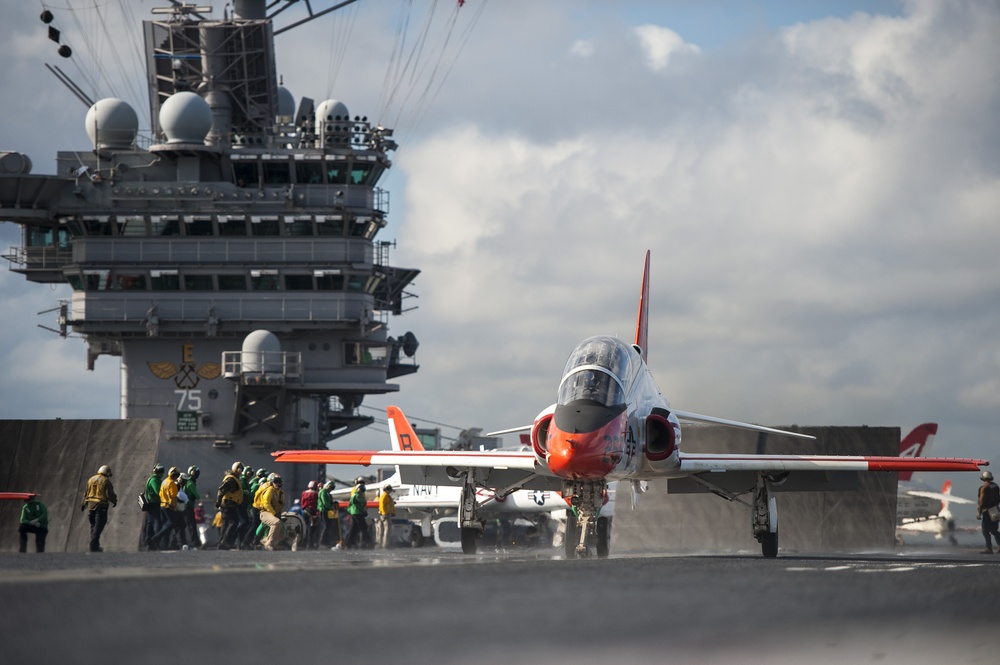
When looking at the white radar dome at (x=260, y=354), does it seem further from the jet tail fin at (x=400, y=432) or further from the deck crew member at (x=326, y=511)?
the deck crew member at (x=326, y=511)

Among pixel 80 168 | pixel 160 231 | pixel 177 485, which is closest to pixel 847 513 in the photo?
pixel 177 485

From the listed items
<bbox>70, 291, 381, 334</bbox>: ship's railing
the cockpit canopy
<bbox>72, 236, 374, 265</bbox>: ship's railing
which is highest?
<bbox>72, 236, 374, 265</bbox>: ship's railing

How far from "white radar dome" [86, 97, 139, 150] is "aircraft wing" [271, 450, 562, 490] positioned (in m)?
37.2

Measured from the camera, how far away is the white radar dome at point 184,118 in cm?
5550

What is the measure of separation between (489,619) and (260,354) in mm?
48562

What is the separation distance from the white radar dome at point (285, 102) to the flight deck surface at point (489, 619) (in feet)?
194

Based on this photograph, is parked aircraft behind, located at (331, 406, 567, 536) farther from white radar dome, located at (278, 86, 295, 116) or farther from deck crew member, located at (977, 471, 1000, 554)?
white radar dome, located at (278, 86, 295, 116)

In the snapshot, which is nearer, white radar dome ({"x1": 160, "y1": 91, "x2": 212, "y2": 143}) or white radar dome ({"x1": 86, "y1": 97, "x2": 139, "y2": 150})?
A: white radar dome ({"x1": 160, "y1": 91, "x2": 212, "y2": 143})

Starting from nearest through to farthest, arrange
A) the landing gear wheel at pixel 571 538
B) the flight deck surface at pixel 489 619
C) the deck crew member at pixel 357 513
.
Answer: the flight deck surface at pixel 489 619
the landing gear wheel at pixel 571 538
the deck crew member at pixel 357 513

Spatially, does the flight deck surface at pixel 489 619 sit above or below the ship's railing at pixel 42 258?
below

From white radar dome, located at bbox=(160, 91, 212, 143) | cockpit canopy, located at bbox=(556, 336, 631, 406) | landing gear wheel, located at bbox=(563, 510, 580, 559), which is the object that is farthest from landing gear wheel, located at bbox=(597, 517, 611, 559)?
white radar dome, located at bbox=(160, 91, 212, 143)

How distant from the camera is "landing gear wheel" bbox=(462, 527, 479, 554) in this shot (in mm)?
22531

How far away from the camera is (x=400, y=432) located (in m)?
47.9

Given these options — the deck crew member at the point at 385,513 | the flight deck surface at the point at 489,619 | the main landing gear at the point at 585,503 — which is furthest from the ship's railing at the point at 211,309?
the flight deck surface at the point at 489,619
